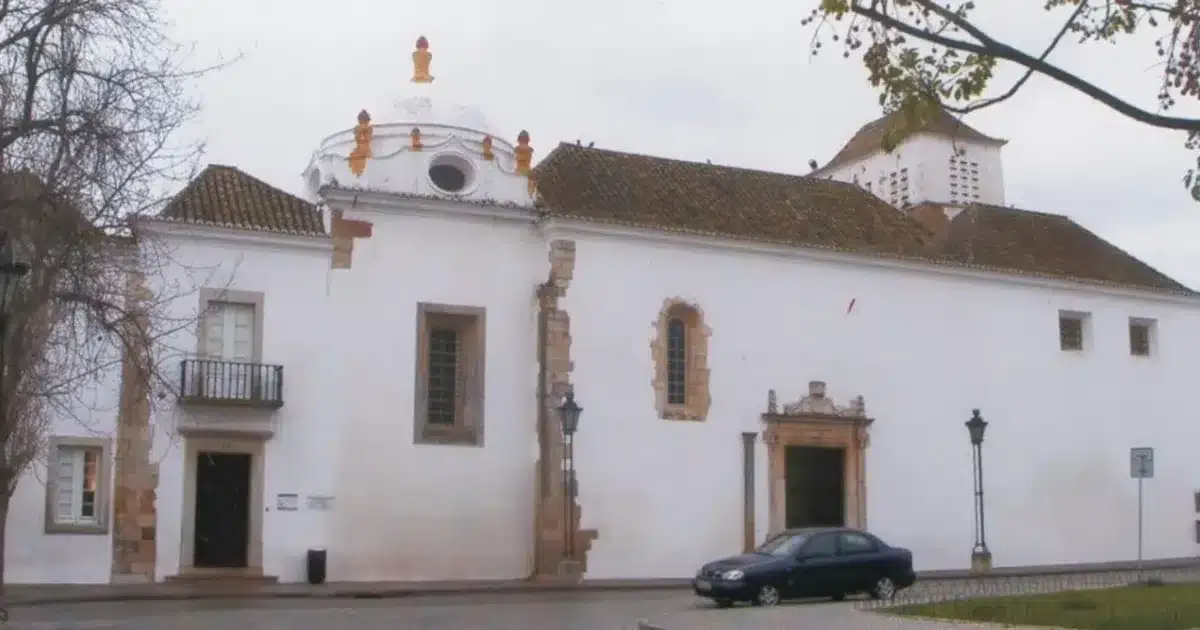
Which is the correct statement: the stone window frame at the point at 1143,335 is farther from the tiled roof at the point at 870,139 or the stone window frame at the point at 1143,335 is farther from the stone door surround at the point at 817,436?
the stone door surround at the point at 817,436

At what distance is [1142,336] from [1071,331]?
2305mm

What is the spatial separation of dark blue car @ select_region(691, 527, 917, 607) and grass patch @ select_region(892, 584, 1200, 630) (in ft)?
10.3

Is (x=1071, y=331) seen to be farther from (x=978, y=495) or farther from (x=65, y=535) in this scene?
(x=65, y=535)

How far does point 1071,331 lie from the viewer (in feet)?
114

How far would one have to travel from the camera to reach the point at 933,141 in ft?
123

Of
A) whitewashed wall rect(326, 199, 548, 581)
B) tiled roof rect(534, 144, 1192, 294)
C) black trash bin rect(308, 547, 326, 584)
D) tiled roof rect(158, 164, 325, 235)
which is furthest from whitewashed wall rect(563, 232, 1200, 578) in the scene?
tiled roof rect(158, 164, 325, 235)

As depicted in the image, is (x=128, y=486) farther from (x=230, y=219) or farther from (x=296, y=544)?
(x=230, y=219)

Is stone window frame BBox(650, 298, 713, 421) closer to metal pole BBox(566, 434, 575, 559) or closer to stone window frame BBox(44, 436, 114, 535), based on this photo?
metal pole BBox(566, 434, 575, 559)

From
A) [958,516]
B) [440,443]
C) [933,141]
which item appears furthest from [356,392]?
[933,141]

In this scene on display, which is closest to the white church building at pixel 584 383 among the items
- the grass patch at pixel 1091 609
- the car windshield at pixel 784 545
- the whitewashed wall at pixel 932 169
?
the whitewashed wall at pixel 932 169

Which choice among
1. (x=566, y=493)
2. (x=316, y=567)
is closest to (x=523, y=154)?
(x=566, y=493)

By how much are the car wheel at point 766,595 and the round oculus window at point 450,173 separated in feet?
36.7

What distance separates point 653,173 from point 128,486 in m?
13.2

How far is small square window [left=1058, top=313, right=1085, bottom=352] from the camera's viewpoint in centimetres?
3459
